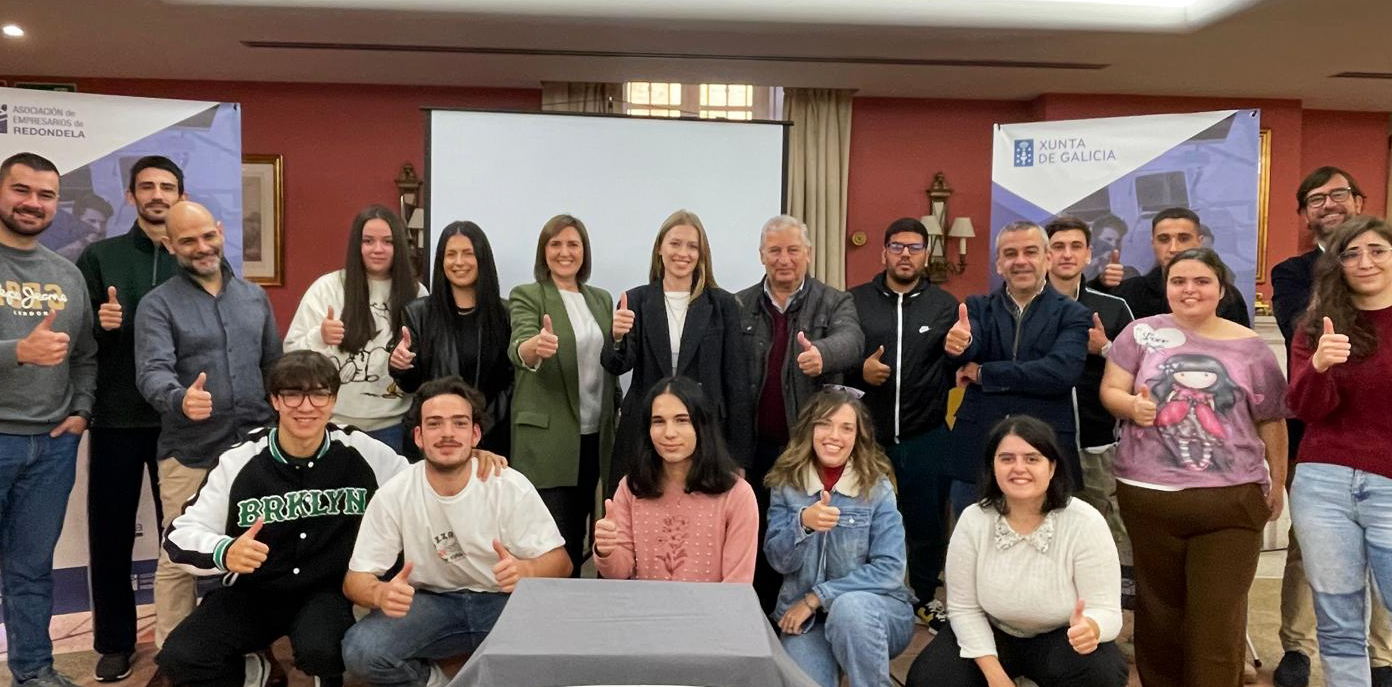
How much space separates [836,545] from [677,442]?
20.7 inches

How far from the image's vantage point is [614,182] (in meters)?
4.39

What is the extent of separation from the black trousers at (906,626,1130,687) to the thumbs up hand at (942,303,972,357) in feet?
3.03

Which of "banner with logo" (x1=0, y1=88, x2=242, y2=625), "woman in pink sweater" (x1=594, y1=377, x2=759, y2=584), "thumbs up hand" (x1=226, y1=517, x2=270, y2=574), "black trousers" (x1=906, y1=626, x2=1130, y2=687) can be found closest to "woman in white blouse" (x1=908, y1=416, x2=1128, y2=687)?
"black trousers" (x1=906, y1=626, x2=1130, y2=687)

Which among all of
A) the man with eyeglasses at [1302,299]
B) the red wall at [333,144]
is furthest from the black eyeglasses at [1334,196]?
the red wall at [333,144]

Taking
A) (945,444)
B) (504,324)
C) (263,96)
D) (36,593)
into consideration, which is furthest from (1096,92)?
(36,593)

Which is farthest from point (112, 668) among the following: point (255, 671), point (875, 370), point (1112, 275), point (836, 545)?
point (1112, 275)

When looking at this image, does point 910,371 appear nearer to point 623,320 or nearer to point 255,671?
point 623,320

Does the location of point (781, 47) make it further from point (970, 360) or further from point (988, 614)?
point (988, 614)

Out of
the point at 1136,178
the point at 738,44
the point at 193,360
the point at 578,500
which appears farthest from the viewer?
the point at 738,44

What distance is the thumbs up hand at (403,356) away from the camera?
3133mm

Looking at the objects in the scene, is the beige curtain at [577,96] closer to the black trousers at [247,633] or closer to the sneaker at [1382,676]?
the black trousers at [247,633]

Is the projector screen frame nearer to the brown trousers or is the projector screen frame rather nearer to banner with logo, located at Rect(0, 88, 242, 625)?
banner with logo, located at Rect(0, 88, 242, 625)

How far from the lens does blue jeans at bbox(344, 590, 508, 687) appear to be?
260 centimetres

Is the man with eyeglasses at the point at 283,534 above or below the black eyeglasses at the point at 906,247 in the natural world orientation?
below
